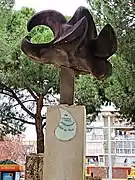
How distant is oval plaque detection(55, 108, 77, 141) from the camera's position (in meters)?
2.29

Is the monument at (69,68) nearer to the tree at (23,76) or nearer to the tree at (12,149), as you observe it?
the tree at (23,76)

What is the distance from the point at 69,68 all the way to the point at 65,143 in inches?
20.5

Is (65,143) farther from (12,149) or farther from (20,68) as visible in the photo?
(12,149)

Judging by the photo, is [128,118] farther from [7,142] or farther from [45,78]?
[7,142]

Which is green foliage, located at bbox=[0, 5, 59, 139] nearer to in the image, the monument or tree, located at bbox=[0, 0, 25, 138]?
tree, located at bbox=[0, 0, 25, 138]

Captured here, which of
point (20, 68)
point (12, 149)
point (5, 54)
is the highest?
point (5, 54)

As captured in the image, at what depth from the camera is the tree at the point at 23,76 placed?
524 centimetres

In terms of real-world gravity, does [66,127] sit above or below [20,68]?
below

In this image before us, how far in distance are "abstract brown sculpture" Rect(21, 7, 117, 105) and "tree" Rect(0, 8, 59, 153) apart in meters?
2.54

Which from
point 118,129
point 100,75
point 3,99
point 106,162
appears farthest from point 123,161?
point 100,75

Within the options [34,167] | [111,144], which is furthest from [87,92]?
[111,144]

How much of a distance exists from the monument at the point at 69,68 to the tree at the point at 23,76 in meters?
2.59

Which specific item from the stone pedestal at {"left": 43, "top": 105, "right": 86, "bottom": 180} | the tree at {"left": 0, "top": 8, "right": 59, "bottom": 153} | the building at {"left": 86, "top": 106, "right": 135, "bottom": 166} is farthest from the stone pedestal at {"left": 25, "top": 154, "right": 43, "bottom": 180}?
the building at {"left": 86, "top": 106, "right": 135, "bottom": 166}

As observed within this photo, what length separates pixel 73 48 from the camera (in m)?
2.32
